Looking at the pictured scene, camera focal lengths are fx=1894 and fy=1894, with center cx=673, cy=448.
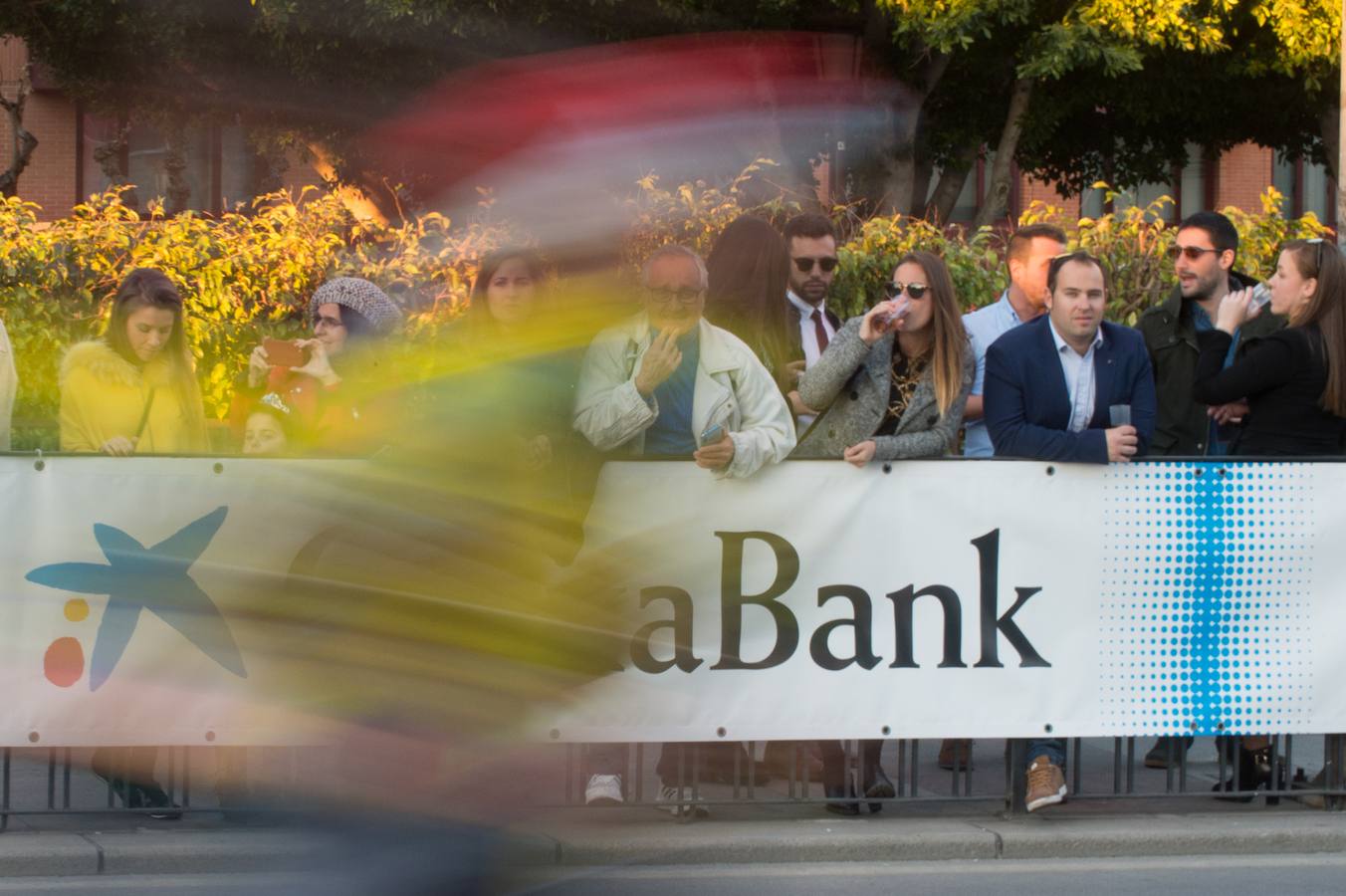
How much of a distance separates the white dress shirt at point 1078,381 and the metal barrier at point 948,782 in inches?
49.6

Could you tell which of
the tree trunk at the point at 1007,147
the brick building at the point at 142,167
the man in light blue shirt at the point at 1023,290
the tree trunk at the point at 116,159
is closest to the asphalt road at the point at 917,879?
the man in light blue shirt at the point at 1023,290

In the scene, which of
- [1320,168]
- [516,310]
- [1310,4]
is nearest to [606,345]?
[516,310]

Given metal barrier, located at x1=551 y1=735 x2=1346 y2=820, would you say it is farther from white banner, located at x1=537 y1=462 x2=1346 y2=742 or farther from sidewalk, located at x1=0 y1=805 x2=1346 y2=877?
white banner, located at x1=537 y1=462 x2=1346 y2=742

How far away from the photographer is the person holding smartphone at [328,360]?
6484 mm

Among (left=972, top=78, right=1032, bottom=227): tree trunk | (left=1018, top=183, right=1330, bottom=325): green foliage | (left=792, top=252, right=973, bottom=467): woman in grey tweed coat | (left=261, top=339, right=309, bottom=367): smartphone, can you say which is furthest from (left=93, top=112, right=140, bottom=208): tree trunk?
(left=792, top=252, right=973, bottom=467): woman in grey tweed coat

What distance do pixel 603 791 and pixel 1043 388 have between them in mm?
2297

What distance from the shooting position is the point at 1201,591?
7.21 meters

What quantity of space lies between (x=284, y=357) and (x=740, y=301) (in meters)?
1.85

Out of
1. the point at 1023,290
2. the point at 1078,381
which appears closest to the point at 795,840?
the point at 1078,381

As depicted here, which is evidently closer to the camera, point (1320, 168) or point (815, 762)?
point (815, 762)

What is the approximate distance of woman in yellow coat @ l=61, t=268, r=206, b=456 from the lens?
7.34m

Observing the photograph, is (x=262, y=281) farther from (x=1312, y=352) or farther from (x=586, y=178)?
(x=586, y=178)

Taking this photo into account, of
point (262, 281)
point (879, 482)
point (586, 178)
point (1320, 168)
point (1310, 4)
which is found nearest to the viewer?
point (586, 178)

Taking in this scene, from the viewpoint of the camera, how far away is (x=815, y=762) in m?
7.96
